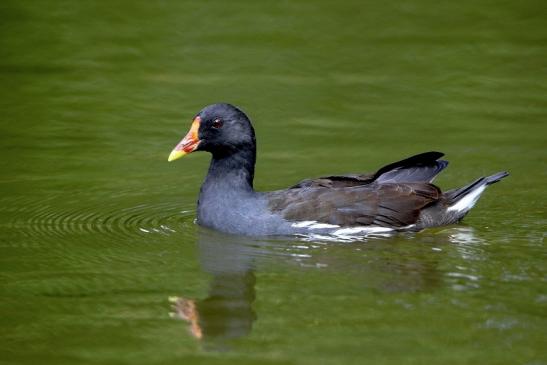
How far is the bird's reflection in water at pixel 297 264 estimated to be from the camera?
6590mm

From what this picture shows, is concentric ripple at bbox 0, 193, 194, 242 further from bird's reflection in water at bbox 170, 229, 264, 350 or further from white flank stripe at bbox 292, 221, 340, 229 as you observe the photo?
white flank stripe at bbox 292, 221, 340, 229

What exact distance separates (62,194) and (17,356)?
3.29 meters

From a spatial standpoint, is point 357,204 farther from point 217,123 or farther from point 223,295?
point 223,295

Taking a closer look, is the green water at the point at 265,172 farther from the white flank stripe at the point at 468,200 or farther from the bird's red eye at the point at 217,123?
the bird's red eye at the point at 217,123

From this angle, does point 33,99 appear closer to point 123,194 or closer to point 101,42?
point 101,42

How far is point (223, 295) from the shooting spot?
703 centimetres

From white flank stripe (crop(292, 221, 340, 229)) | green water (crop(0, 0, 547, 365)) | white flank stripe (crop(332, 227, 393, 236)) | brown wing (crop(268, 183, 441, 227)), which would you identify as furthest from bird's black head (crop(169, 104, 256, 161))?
white flank stripe (crop(332, 227, 393, 236))

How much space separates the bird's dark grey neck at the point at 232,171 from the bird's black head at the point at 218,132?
0.22 feet

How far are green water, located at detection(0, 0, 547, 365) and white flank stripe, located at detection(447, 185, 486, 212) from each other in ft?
0.51

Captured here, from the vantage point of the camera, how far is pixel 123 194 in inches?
364

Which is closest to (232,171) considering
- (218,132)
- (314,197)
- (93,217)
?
(218,132)

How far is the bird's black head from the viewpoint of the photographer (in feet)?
27.9

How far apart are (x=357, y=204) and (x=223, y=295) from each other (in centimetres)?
166

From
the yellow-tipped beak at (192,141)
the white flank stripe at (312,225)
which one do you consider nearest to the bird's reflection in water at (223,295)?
the white flank stripe at (312,225)
